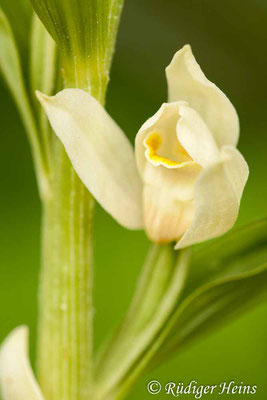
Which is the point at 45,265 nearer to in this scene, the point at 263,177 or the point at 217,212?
the point at 217,212

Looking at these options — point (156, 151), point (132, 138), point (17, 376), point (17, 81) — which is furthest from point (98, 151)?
point (132, 138)

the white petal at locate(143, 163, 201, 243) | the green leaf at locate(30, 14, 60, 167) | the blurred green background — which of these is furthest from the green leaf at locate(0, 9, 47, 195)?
the blurred green background

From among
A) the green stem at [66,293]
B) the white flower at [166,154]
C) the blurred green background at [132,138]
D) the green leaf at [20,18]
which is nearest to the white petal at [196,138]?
the white flower at [166,154]

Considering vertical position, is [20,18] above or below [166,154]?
above

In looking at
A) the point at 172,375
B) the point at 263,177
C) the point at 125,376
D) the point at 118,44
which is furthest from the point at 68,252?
the point at 118,44

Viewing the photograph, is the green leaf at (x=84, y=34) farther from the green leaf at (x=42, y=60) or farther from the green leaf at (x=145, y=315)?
the green leaf at (x=145, y=315)

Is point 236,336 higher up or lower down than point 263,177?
lower down

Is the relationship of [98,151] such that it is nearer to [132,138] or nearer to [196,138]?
[196,138]
